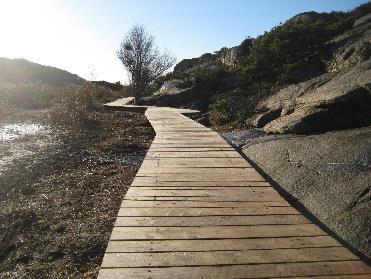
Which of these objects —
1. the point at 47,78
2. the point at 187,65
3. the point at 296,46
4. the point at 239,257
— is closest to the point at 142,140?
the point at 296,46

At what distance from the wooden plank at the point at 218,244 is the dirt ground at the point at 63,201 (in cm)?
109

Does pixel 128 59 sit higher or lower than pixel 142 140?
higher

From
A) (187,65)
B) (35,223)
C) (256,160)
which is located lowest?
(35,223)

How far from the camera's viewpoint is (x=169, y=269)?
9.02ft

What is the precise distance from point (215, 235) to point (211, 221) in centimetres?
32

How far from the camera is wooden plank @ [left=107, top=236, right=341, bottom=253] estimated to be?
303 centimetres

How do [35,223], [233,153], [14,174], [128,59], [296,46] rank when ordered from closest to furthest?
[35,223] → [233,153] → [14,174] → [296,46] → [128,59]

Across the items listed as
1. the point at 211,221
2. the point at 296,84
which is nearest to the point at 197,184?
the point at 211,221

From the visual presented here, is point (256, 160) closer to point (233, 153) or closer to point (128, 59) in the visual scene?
point (233, 153)

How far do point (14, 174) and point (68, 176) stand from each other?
103 centimetres

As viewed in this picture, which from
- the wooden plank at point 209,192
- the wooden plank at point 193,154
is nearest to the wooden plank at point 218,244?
the wooden plank at point 209,192

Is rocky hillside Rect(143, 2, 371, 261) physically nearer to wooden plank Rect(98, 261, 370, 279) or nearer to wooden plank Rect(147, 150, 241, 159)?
wooden plank Rect(147, 150, 241, 159)

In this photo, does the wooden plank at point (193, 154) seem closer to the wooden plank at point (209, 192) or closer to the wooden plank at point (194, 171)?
the wooden plank at point (194, 171)

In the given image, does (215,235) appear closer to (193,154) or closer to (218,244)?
(218,244)
